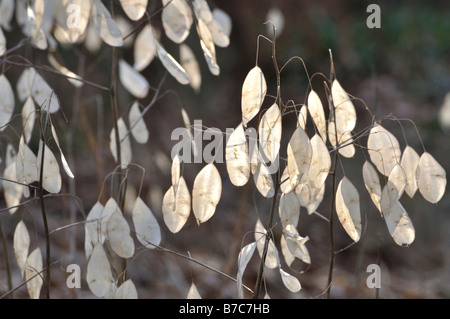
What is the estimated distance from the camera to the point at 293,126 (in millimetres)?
2529

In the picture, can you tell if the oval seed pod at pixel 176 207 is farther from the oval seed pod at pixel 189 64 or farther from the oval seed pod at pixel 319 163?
the oval seed pod at pixel 189 64

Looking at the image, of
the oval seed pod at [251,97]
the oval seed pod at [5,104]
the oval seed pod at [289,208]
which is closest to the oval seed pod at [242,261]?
the oval seed pod at [289,208]

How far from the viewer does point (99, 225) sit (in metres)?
0.73

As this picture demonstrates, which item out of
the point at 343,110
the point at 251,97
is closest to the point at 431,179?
the point at 343,110

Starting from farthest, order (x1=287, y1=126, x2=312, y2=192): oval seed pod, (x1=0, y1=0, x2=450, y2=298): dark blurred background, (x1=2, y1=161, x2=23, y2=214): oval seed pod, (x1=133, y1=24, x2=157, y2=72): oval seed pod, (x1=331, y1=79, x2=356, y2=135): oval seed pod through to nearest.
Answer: (x1=0, y1=0, x2=450, y2=298): dark blurred background
(x1=133, y1=24, x2=157, y2=72): oval seed pod
(x1=2, y1=161, x2=23, y2=214): oval seed pod
(x1=331, y1=79, x2=356, y2=135): oval seed pod
(x1=287, y1=126, x2=312, y2=192): oval seed pod

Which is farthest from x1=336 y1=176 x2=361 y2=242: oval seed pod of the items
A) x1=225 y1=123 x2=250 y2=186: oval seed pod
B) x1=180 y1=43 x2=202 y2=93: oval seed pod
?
x1=180 y1=43 x2=202 y2=93: oval seed pod

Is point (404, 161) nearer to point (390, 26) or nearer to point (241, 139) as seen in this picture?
point (241, 139)

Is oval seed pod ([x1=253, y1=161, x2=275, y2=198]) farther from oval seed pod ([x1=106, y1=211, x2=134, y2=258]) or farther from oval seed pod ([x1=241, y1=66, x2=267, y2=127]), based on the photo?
oval seed pod ([x1=106, y1=211, x2=134, y2=258])

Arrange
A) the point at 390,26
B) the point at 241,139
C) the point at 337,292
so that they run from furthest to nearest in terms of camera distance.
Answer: the point at 390,26, the point at 337,292, the point at 241,139

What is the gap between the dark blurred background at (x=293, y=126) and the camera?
5.75ft

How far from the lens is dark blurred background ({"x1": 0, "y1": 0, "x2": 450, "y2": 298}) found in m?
1.75

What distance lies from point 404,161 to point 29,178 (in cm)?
49
